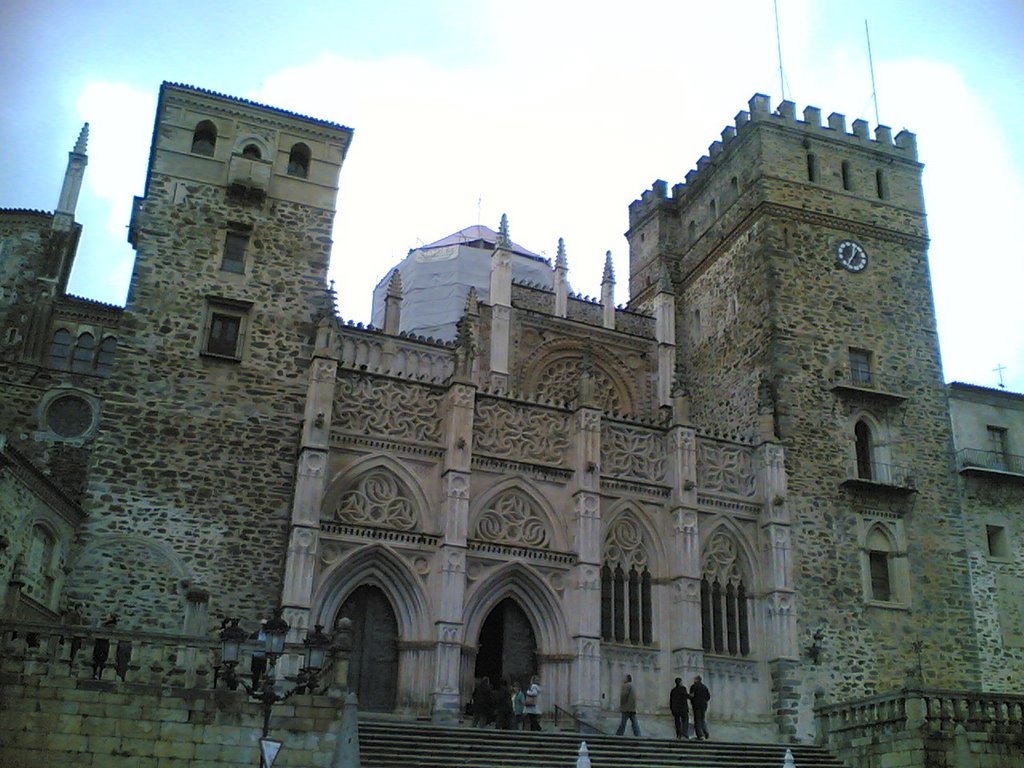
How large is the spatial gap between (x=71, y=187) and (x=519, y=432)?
18.8 metres

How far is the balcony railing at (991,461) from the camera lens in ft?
107

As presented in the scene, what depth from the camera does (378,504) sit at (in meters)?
25.6

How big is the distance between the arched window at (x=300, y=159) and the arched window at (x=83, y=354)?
31.2ft

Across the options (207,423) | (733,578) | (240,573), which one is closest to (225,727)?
(240,573)

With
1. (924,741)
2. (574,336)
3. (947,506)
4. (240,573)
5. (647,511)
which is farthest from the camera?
(574,336)

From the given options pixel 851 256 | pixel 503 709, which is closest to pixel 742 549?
pixel 503 709

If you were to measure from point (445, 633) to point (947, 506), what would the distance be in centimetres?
1623

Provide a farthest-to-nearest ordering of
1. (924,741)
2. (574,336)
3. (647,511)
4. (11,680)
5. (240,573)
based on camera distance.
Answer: (574,336), (647,511), (240,573), (924,741), (11,680)

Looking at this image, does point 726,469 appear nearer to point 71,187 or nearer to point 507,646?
point 507,646

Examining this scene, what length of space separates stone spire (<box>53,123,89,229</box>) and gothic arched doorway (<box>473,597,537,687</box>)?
63.0 feet

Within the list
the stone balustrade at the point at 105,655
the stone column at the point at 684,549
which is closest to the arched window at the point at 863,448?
the stone column at the point at 684,549

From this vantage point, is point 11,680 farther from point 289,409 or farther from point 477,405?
point 477,405

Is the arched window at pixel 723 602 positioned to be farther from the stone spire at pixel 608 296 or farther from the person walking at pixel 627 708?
the stone spire at pixel 608 296

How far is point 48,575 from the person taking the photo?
22359mm
